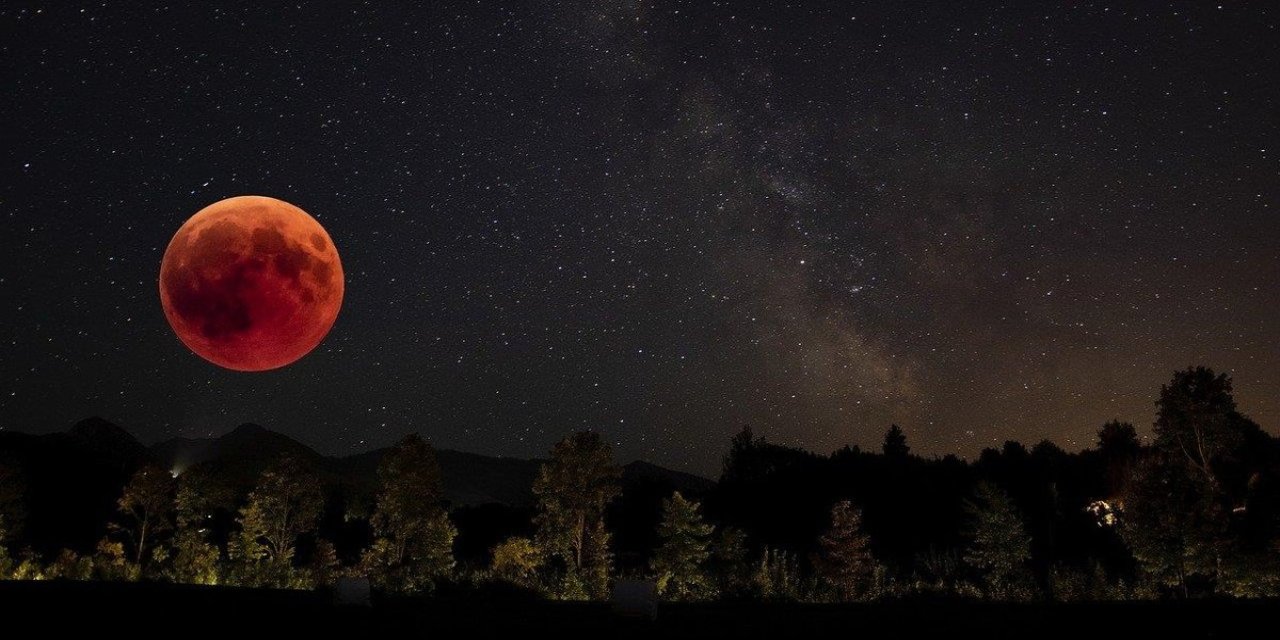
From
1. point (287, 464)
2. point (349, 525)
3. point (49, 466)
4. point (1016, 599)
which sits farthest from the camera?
point (349, 525)

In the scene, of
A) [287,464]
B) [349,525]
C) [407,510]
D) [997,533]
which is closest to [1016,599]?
[997,533]

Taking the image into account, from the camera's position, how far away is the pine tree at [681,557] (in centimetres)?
2805

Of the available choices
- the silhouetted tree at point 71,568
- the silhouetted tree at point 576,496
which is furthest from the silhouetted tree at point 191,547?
the silhouetted tree at point 576,496

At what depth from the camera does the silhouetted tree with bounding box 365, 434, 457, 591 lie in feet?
113

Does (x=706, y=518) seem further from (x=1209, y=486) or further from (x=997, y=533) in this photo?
(x=1209, y=486)

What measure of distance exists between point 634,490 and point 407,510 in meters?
38.3

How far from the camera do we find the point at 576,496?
3262 cm

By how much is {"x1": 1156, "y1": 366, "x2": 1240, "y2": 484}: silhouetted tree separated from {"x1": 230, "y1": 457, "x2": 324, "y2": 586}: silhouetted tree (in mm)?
38517

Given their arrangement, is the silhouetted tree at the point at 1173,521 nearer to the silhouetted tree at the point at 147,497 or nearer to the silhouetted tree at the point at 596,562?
the silhouetted tree at the point at 596,562

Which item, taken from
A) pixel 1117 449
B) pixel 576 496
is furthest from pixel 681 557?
pixel 1117 449

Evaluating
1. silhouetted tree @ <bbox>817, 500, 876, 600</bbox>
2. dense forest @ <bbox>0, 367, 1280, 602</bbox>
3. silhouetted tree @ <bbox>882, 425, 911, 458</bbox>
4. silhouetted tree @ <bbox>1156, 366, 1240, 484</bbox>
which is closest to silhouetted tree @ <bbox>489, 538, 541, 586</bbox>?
dense forest @ <bbox>0, 367, 1280, 602</bbox>

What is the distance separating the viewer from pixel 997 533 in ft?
115

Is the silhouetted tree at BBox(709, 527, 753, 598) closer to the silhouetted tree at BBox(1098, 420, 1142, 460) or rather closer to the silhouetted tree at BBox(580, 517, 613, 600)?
the silhouetted tree at BBox(580, 517, 613, 600)

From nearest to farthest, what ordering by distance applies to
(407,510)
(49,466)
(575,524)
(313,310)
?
1. (313,310)
2. (575,524)
3. (407,510)
4. (49,466)
